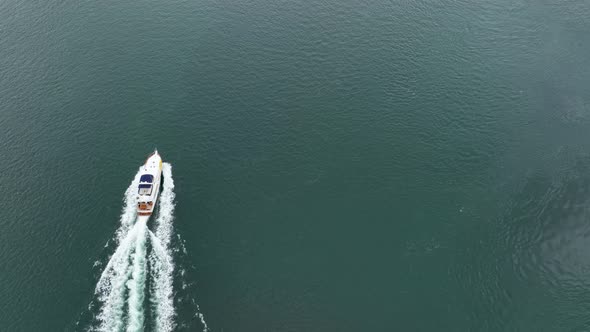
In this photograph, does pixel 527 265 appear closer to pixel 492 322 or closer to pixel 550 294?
pixel 550 294

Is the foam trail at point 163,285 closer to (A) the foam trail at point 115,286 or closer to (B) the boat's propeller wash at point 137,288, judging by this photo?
(B) the boat's propeller wash at point 137,288

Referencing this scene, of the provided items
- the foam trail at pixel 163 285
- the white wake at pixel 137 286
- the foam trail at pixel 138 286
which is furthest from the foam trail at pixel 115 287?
the foam trail at pixel 163 285

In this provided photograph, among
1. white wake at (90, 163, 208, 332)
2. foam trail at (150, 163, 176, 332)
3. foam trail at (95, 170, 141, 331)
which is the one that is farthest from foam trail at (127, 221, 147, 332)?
foam trail at (150, 163, 176, 332)

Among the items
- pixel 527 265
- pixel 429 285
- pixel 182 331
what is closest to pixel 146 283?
pixel 182 331

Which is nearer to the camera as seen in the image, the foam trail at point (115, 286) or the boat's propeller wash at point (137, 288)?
the boat's propeller wash at point (137, 288)

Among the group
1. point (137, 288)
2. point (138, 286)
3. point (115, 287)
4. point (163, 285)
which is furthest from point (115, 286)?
point (163, 285)

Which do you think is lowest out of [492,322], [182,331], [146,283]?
[492,322]

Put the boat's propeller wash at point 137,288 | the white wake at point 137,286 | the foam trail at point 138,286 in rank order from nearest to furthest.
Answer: the foam trail at point 138,286, the boat's propeller wash at point 137,288, the white wake at point 137,286

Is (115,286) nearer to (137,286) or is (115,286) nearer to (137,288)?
(137,286)
